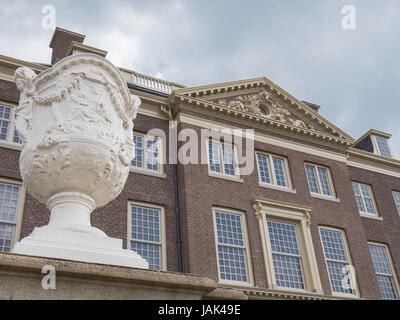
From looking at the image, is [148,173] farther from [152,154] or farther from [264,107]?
[264,107]

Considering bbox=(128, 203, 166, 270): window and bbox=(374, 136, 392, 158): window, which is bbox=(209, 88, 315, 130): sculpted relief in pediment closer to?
bbox=(128, 203, 166, 270): window

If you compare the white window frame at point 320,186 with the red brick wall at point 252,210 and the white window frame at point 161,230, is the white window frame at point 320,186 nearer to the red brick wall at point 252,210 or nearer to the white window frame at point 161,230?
the red brick wall at point 252,210

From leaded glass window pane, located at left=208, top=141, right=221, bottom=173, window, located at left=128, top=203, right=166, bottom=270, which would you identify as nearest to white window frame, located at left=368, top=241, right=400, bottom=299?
leaded glass window pane, located at left=208, top=141, right=221, bottom=173

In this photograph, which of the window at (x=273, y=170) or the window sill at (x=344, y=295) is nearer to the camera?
the window sill at (x=344, y=295)

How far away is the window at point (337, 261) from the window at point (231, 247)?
4426 mm

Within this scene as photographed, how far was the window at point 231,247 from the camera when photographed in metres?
17.8

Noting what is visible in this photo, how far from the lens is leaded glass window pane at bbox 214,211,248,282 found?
17.8m

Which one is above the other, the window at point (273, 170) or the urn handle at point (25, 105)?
the window at point (273, 170)

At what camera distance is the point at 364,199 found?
25.1 m

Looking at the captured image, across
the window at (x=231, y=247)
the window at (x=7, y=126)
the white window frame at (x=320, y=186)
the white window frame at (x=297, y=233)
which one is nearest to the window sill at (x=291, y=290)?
the white window frame at (x=297, y=233)

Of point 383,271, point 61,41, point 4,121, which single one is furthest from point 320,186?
point 61,41

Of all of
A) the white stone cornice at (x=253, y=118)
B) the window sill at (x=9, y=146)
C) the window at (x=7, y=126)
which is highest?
the white stone cornice at (x=253, y=118)

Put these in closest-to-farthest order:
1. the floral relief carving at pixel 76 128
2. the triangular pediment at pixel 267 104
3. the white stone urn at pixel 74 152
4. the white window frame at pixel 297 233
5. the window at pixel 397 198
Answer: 1. the white stone urn at pixel 74 152
2. the floral relief carving at pixel 76 128
3. the white window frame at pixel 297 233
4. the triangular pediment at pixel 267 104
5. the window at pixel 397 198
